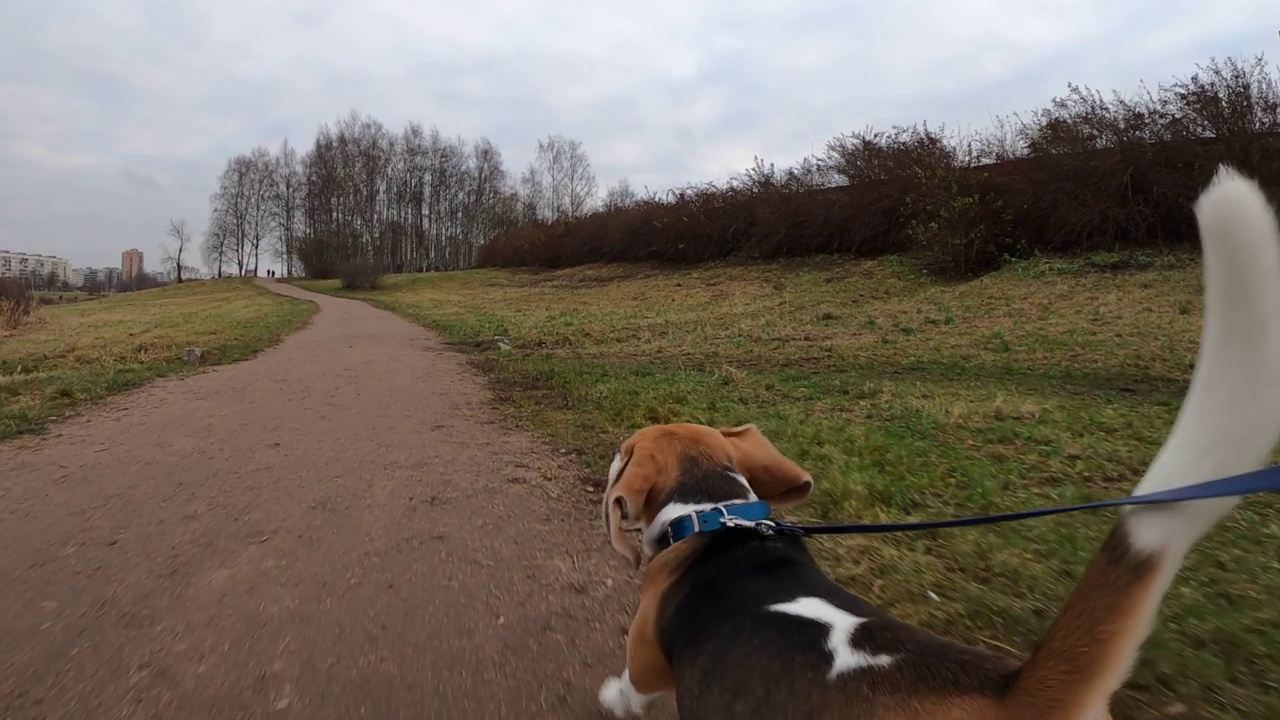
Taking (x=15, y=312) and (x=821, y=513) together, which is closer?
(x=821, y=513)

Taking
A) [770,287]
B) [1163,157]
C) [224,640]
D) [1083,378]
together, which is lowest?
[224,640]

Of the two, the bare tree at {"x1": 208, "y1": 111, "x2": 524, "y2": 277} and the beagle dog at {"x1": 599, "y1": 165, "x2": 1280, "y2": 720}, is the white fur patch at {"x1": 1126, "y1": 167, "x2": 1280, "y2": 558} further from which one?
the bare tree at {"x1": 208, "y1": 111, "x2": 524, "y2": 277}

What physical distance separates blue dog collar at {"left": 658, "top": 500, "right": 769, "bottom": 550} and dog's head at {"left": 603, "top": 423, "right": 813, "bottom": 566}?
0.08 m

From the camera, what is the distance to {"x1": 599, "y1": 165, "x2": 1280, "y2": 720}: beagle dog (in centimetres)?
127

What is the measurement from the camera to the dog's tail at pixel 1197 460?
126 centimetres

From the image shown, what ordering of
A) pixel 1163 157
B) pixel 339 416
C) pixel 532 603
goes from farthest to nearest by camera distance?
pixel 1163 157
pixel 339 416
pixel 532 603

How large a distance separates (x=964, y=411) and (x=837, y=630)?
6.07 m

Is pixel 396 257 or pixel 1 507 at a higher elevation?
pixel 396 257

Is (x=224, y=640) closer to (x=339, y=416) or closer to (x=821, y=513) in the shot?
(x=821, y=513)

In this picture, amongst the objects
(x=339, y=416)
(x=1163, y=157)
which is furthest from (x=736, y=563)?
(x=1163, y=157)

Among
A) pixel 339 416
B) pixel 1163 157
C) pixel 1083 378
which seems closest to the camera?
pixel 339 416

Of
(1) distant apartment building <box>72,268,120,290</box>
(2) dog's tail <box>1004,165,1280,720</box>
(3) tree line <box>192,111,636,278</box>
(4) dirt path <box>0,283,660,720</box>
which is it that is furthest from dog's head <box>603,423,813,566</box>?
(1) distant apartment building <box>72,268,120,290</box>

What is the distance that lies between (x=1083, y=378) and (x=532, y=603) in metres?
8.19

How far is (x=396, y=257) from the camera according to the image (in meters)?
68.2
